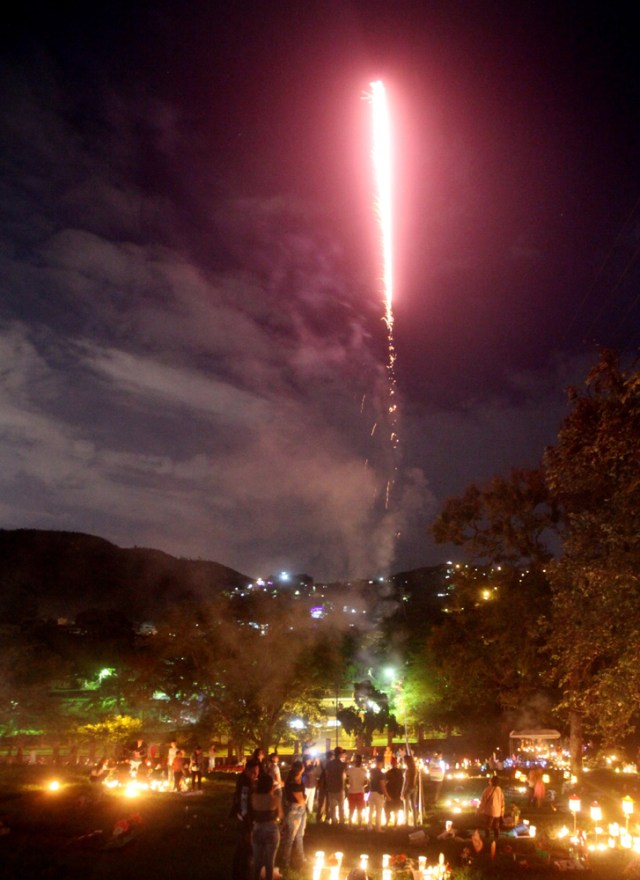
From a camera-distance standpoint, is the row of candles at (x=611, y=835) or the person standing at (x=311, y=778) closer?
the row of candles at (x=611, y=835)

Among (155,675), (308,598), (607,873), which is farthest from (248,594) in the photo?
(607,873)

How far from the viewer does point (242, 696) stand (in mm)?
32969

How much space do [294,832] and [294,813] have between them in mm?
368

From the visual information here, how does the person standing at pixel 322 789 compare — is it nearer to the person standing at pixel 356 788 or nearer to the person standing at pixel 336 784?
the person standing at pixel 336 784

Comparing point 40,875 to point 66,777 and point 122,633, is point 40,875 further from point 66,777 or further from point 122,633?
point 122,633

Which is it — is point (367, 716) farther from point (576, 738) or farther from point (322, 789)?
point (322, 789)

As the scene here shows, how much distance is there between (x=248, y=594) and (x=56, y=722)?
11084 millimetres

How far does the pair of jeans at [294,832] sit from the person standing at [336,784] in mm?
3400

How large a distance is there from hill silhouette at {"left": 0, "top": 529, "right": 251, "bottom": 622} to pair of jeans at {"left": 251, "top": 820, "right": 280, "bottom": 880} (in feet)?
333

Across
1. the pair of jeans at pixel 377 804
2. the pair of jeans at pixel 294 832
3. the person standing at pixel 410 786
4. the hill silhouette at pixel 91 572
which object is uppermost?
the hill silhouette at pixel 91 572

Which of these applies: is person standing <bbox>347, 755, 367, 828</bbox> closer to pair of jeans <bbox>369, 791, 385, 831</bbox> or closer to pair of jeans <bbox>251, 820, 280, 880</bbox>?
pair of jeans <bbox>369, 791, 385, 831</bbox>

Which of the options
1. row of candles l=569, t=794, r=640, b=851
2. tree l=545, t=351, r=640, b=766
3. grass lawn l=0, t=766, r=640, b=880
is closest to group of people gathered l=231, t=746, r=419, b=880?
grass lawn l=0, t=766, r=640, b=880

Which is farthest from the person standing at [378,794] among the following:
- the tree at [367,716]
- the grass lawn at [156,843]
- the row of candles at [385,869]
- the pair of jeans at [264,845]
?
the tree at [367,716]

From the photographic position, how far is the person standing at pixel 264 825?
31.1ft
